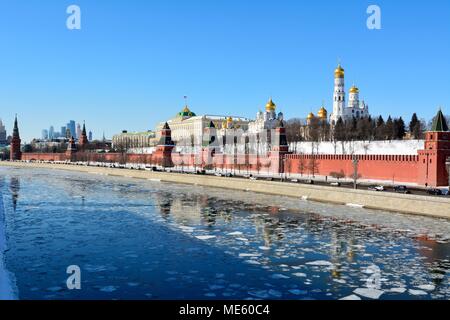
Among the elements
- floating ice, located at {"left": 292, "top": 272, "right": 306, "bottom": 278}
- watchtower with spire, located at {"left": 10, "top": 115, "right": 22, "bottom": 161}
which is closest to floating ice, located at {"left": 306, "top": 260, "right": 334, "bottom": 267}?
floating ice, located at {"left": 292, "top": 272, "right": 306, "bottom": 278}

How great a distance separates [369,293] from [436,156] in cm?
2169

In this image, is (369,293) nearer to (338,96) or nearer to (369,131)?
(369,131)

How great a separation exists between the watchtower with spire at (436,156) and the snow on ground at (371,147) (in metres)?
15.4

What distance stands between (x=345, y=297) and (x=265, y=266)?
2.82 metres

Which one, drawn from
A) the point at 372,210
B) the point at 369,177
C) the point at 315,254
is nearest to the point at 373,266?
the point at 315,254

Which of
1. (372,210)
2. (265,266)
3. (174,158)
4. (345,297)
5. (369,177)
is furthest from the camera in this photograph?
(174,158)

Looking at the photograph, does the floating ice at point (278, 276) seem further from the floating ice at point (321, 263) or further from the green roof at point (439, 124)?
the green roof at point (439, 124)

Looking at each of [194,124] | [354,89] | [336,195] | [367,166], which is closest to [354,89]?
[354,89]

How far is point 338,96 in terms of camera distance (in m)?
76.6

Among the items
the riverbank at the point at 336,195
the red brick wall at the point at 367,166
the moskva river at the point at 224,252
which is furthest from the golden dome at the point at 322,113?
the moskva river at the point at 224,252

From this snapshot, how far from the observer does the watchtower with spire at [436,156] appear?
28.7 meters

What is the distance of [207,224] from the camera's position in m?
18.4
